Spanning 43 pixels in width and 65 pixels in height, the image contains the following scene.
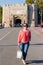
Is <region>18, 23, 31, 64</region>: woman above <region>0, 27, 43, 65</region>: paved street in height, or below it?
above

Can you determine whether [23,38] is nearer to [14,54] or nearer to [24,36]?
[24,36]

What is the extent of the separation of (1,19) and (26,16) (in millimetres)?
14928

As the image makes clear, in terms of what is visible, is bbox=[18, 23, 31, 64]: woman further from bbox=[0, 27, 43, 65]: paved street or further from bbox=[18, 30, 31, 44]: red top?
bbox=[0, 27, 43, 65]: paved street

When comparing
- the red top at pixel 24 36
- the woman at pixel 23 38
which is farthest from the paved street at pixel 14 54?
the red top at pixel 24 36

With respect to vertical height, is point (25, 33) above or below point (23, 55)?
above

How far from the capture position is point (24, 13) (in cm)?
12744

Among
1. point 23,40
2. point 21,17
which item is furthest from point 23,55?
point 21,17

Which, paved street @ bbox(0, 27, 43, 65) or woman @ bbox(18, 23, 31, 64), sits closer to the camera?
woman @ bbox(18, 23, 31, 64)

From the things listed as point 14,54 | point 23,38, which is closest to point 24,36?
point 23,38

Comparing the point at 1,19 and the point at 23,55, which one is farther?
the point at 1,19

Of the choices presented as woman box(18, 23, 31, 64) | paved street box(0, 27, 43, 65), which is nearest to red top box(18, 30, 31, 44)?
woman box(18, 23, 31, 64)

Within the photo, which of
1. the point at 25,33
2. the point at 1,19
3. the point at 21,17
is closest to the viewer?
the point at 25,33

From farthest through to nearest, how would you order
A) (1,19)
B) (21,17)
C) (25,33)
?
(1,19) → (21,17) → (25,33)

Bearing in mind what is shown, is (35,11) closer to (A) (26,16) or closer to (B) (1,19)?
(A) (26,16)
